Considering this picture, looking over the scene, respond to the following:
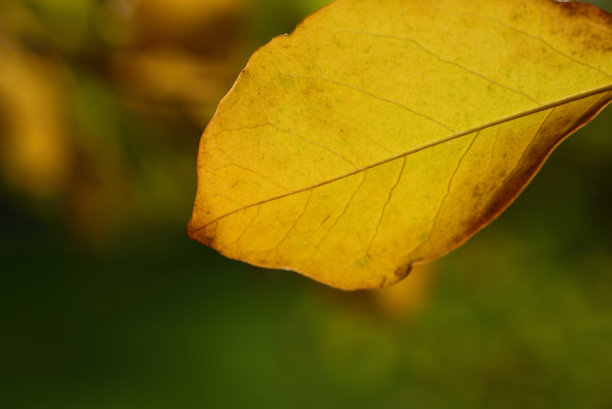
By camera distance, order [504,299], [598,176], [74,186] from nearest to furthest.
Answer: [74,186], [598,176], [504,299]

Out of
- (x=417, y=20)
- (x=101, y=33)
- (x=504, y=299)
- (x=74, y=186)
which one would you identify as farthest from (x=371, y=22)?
(x=504, y=299)

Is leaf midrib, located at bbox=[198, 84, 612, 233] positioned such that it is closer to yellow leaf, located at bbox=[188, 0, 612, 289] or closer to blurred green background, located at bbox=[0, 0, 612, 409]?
yellow leaf, located at bbox=[188, 0, 612, 289]

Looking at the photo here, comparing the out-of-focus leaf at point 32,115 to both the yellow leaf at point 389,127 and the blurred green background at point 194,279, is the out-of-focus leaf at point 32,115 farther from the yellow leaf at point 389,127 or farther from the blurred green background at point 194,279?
the yellow leaf at point 389,127

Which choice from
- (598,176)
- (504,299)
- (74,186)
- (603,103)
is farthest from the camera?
(504,299)

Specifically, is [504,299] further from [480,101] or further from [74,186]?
[480,101]

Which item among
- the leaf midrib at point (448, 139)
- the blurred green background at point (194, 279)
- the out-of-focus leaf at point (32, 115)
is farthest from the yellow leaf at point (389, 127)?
the out-of-focus leaf at point (32, 115)

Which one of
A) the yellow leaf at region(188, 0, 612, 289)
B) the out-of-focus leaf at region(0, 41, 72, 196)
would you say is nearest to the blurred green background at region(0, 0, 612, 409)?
the out-of-focus leaf at region(0, 41, 72, 196)

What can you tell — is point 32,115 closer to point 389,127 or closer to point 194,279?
point 389,127

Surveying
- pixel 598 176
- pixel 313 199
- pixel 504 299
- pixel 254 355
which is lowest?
pixel 254 355
